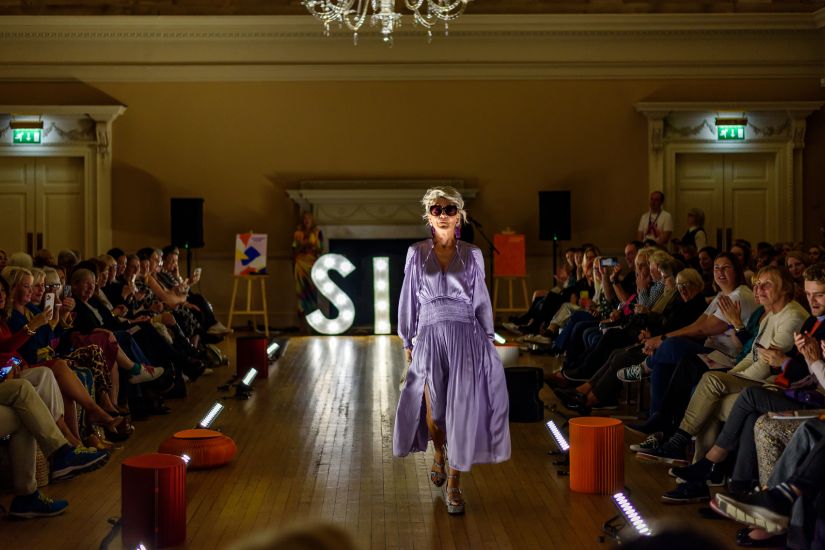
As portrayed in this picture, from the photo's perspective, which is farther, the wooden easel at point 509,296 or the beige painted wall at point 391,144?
Answer: the beige painted wall at point 391,144

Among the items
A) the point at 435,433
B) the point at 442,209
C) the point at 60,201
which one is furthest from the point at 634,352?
the point at 60,201

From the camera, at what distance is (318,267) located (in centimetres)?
1303

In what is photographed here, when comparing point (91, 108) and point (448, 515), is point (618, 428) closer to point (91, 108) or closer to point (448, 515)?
point (448, 515)

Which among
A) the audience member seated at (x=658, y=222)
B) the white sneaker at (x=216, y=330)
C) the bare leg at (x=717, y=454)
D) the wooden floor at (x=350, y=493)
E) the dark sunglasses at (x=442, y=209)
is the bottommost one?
the wooden floor at (x=350, y=493)

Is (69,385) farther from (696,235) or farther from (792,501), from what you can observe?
(696,235)

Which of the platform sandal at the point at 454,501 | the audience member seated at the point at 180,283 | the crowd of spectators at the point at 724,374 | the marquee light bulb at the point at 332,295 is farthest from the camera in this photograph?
the marquee light bulb at the point at 332,295

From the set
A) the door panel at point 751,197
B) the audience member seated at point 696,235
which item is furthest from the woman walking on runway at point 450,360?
the door panel at point 751,197

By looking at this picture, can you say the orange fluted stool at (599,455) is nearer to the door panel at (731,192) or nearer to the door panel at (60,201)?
the door panel at (731,192)

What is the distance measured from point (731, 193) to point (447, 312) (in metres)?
9.94

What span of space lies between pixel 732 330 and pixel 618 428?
1.44 meters

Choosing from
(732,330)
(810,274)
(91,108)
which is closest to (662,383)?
(732,330)

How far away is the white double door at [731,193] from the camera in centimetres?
1395

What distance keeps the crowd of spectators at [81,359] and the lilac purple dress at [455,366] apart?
1.66 m

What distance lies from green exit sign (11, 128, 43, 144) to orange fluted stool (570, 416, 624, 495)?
1039 centimetres
